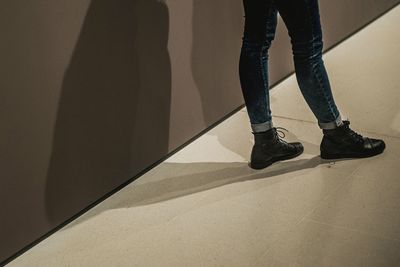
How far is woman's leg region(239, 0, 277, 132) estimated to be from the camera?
204cm

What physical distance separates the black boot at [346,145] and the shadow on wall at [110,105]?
610mm

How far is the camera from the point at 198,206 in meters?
2.04

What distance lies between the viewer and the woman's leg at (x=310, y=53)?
2.00 m

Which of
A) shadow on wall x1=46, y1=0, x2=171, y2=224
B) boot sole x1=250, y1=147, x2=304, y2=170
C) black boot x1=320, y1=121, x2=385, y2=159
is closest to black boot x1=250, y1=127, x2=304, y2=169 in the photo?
boot sole x1=250, y1=147, x2=304, y2=170

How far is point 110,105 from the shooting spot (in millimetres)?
2102

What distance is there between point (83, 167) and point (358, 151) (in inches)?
38.3

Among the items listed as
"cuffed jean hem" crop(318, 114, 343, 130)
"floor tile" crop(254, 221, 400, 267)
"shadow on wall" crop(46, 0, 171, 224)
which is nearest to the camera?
"floor tile" crop(254, 221, 400, 267)

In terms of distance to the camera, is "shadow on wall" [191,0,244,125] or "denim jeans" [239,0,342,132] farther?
"shadow on wall" [191,0,244,125]

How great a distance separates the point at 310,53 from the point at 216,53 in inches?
25.3

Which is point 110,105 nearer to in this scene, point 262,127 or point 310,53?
point 262,127

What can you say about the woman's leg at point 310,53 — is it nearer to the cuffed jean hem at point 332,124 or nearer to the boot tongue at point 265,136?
the cuffed jean hem at point 332,124

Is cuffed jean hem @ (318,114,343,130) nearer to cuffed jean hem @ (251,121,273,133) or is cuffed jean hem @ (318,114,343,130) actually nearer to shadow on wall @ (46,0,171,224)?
cuffed jean hem @ (251,121,273,133)

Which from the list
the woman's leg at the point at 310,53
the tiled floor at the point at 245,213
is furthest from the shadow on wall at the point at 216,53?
the woman's leg at the point at 310,53

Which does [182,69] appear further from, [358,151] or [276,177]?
[358,151]
